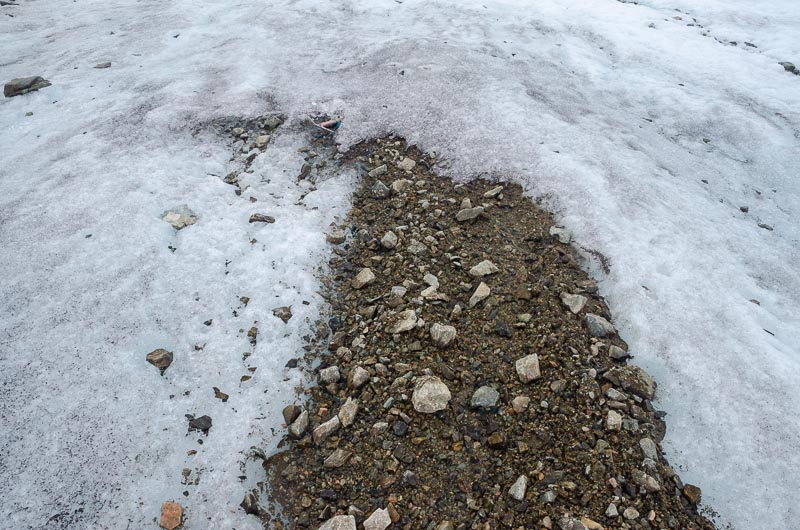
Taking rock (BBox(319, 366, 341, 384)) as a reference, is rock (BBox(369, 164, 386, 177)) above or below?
above

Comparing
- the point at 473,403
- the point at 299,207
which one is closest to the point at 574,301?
the point at 473,403

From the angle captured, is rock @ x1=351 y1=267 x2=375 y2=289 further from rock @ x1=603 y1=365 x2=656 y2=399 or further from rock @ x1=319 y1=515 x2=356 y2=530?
rock @ x1=603 y1=365 x2=656 y2=399

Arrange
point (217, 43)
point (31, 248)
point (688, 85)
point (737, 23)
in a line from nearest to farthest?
point (31, 248), point (688, 85), point (217, 43), point (737, 23)

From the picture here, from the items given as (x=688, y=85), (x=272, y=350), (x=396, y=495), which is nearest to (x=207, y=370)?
(x=272, y=350)

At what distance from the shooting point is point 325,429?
375 cm

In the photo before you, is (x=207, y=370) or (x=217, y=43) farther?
(x=217, y=43)

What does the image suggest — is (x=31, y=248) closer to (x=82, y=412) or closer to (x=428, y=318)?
(x=82, y=412)

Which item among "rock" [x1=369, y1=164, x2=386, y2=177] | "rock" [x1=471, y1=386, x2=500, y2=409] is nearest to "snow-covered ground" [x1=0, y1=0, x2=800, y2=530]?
"rock" [x1=369, y1=164, x2=386, y2=177]

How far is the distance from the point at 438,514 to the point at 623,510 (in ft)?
4.29

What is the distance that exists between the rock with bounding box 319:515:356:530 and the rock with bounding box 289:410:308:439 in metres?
0.78

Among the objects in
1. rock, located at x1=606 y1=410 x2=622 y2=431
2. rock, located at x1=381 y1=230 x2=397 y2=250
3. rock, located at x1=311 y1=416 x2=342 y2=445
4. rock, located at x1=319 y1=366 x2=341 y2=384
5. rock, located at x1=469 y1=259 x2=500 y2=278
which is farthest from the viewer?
rock, located at x1=381 y1=230 x2=397 y2=250

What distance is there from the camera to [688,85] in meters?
8.68

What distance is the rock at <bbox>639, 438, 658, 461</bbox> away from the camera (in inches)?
135

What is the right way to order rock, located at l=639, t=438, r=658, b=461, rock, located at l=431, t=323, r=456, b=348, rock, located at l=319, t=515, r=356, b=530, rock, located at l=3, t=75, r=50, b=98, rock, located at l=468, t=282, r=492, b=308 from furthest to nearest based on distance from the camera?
rock, located at l=3, t=75, r=50, b=98 → rock, located at l=468, t=282, r=492, b=308 → rock, located at l=431, t=323, r=456, b=348 → rock, located at l=639, t=438, r=658, b=461 → rock, located at l=319, t=515, r=356, b=530
